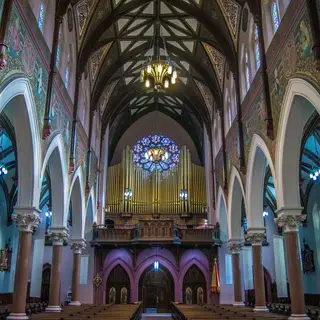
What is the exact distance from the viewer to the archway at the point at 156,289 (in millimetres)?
28578

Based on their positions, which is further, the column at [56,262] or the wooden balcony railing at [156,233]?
the wooden balcony railing at [156,233]

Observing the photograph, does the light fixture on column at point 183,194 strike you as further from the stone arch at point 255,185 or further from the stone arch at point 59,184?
the stone arch at point 59,184

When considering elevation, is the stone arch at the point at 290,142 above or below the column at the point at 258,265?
above

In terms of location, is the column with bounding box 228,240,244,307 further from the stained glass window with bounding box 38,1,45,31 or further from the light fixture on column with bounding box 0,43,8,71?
the light fixture on column with bounding box 0,43,8,71

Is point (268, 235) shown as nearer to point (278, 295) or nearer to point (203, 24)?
point (278, 295)

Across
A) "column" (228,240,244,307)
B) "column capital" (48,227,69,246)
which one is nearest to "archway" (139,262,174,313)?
"column" (228,240,244,307)

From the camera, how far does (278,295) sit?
99.8ft

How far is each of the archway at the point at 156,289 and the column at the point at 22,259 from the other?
50.2ft

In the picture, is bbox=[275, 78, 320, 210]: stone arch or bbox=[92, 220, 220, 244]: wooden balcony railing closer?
bbox=[275, 78, 320, 210]: stone arch

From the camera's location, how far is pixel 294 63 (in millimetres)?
13016

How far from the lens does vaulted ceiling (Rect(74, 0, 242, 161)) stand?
2114 centimetres

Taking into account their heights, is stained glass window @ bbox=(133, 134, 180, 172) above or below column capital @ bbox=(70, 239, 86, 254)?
above

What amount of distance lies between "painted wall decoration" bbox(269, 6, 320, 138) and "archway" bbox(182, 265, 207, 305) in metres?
16.2

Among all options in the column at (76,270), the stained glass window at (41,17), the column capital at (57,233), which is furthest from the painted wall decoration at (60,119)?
the column at (76,270)
